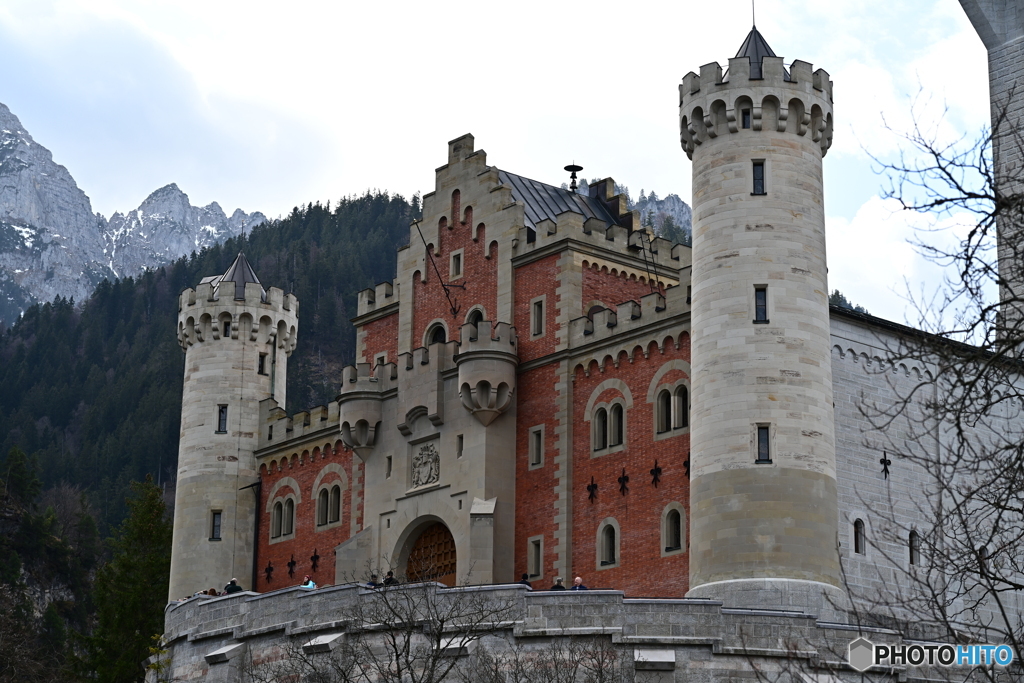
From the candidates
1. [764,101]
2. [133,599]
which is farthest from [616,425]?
[133,599]

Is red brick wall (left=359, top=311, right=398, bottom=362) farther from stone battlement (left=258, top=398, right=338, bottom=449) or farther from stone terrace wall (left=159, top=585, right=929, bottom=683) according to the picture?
stone terrace wall (left=159, top=585, right=929, bottom=683)

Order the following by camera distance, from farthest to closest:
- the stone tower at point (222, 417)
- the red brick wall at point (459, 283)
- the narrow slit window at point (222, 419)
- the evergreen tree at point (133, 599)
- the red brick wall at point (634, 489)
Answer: the evergreen tree at point (133, 599) → the narrow slit window at point (222, 419) → the stone tower at point (222, 417) → the red brick wall at point (459, 283) → the red brick wall at point (634, 489)

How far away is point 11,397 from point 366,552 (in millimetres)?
124310

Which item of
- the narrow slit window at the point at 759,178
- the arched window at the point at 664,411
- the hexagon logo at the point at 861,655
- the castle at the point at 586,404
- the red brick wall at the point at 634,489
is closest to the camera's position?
the hexagon logo at the point at 861,655

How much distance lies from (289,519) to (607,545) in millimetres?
17403

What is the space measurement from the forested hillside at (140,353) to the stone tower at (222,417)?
231 ft

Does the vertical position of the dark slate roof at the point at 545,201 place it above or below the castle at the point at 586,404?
above

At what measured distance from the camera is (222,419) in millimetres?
63188

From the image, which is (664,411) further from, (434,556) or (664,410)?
(434,556)

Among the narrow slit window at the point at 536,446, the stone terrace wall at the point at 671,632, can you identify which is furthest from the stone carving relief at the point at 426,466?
the stone terrace wall at the point at 671,632

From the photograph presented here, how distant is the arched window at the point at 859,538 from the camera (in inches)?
1746

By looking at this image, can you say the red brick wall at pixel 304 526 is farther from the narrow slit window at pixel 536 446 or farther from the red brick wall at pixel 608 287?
the red brick wall at pixel 608 287

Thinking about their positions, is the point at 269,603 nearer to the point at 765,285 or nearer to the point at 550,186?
the point at 765,285

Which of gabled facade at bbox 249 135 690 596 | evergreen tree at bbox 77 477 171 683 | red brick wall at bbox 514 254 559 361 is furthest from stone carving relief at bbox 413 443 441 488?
evergreen tree at bbox 77 477 171 683
